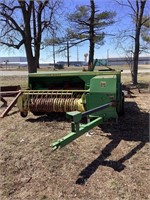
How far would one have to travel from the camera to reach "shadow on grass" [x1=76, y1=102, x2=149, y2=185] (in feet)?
10.8

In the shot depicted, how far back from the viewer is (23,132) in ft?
15.5

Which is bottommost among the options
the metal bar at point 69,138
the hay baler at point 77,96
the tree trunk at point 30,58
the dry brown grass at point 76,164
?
the dry brown grass at point 76,164

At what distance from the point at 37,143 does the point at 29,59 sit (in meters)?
9.18

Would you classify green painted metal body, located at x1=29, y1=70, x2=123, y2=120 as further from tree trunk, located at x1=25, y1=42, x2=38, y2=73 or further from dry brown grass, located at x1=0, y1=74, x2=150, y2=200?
tree trunk, located at x1=25, y1=42, x2=38, y2=73

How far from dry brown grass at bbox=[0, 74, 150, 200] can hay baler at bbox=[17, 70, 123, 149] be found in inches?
13.9

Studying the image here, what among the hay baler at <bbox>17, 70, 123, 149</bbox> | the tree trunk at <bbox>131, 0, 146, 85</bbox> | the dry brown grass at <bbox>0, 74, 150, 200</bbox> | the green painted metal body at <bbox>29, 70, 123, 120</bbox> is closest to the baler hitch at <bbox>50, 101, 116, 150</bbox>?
the hay baler at <bbox>17, 70, 123, 149</bbox>

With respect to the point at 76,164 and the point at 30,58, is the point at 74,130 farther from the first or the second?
the point at 30,58

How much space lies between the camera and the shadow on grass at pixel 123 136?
3287 millimetres

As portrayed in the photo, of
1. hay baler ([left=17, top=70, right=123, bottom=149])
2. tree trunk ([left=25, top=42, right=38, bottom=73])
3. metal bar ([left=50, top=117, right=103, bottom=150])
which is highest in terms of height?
tree trunk ([left=25, top=42, right=38, bottom=73])

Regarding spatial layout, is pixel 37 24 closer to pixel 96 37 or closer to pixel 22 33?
pixel 22 33

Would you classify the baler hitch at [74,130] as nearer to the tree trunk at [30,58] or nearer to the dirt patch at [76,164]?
the dirt patch at [76,164]

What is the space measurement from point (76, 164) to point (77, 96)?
2032mm

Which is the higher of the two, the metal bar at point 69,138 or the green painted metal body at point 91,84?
the green painted metal body at point 91,84

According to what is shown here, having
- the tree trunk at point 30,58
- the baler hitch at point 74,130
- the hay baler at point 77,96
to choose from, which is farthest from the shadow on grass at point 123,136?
the tree trunk at point 30,58
